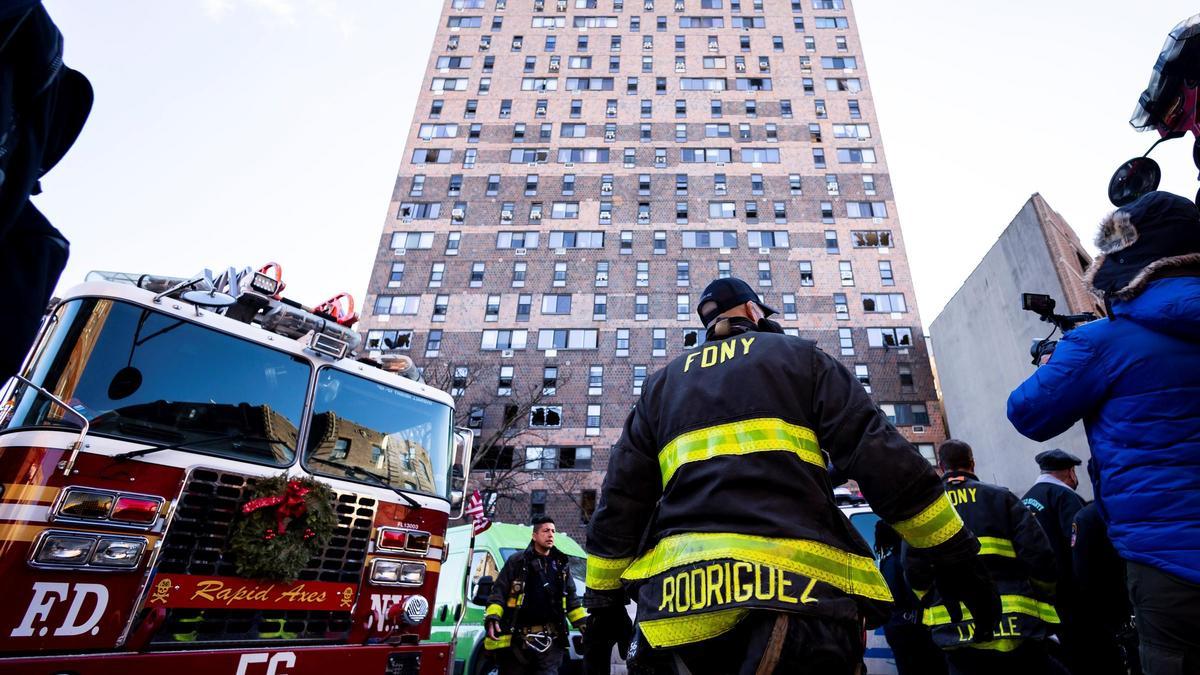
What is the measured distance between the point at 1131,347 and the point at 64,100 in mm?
3884

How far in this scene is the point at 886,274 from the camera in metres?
38.2

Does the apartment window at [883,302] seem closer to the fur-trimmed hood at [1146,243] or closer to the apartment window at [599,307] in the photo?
the apartment window at [599,307]

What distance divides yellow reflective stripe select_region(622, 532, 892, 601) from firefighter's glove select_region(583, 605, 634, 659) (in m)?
0.61

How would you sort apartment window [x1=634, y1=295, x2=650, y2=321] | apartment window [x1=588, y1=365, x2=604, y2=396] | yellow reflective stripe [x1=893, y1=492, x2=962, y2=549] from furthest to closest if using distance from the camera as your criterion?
apartment window [x1=634, y1=295, x2=650, y2=321], apartment window [x1=588, y1=365, x2=604, y2=396], yellow reflective stripe [x1=893, y1=492, x2=962, y2=549]

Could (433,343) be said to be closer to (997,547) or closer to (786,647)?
(997,547)

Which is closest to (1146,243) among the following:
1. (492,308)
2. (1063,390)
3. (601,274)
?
(1063,390)

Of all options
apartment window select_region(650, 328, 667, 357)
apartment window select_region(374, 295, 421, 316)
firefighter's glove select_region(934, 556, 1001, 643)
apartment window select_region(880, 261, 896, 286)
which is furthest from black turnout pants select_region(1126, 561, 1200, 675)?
apartment window select_region(880, 261, 896, 286)

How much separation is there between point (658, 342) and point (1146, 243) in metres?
34.3

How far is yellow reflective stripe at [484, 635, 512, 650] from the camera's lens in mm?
6016

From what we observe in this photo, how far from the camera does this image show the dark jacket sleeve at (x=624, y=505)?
7.86 feet

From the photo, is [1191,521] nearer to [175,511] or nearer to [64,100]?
[64,100]

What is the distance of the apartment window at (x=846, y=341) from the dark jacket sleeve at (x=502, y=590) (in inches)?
1321

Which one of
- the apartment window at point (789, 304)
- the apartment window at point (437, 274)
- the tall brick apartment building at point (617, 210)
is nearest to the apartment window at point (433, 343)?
the tall brick apartment building at point (617, 210)

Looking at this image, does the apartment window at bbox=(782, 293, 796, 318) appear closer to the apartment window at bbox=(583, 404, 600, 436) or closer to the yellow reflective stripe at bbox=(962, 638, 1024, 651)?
the apartment window at bbox=(583, 404, 600, 436)
